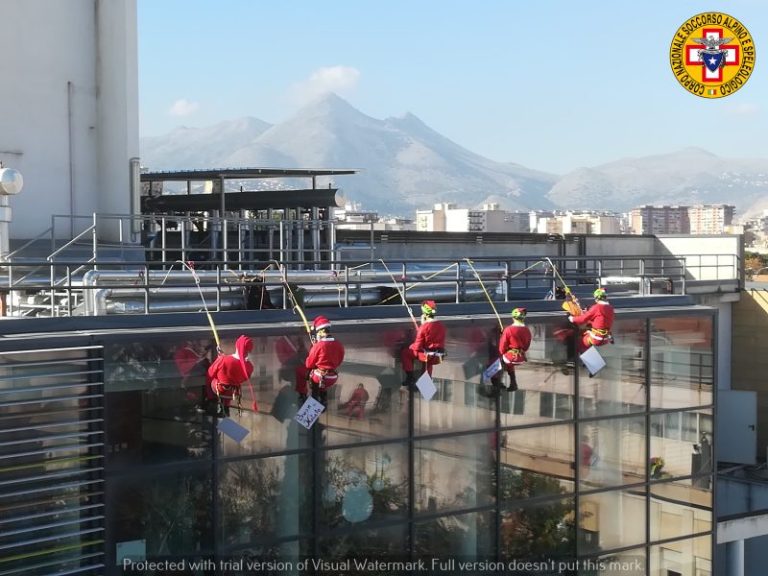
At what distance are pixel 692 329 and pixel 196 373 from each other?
926 centimetres

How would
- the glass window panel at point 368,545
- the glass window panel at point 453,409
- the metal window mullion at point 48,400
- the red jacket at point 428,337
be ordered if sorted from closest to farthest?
the metal window mullion at point 48,400
the glass window panel at point 368,545
the red jacket at point 428,337
the glass window panel at point 453,409

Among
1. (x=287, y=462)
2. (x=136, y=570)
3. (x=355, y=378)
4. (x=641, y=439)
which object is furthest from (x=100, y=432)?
(x=641, y=439)

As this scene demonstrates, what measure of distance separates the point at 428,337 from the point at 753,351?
23459 mm

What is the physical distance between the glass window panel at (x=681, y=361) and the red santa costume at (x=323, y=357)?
260 inches

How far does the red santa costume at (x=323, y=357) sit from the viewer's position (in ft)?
41.1

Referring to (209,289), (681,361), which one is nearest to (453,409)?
(209,289)

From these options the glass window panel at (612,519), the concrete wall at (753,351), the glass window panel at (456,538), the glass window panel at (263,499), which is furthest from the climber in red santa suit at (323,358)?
the concrete wall at (753,351)

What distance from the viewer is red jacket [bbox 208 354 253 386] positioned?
11820 mm

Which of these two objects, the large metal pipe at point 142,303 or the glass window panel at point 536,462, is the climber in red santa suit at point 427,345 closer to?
the glass window panel at point 536,462

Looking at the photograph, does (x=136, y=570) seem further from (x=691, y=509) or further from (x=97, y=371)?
(x=691, y=509)

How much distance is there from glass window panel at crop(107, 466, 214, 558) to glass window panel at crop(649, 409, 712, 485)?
26.5 feet

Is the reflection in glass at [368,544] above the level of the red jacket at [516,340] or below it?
below

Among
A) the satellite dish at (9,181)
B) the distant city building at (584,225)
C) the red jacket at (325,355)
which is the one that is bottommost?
the red jacket at (325,355)

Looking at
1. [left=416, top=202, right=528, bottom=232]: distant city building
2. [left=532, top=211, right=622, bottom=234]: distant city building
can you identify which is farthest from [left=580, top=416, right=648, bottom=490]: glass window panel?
[left=532, top=211, right=622, bottom=234]: distant city building
